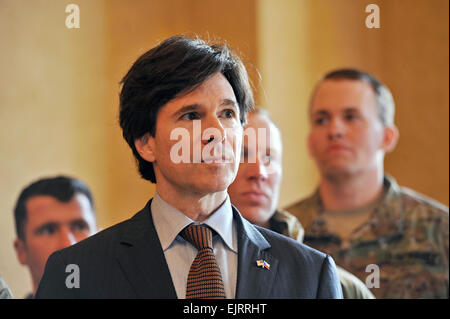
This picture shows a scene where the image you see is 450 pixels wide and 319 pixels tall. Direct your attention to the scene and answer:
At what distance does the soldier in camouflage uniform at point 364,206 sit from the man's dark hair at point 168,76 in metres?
1.68

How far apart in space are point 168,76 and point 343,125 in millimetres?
1960

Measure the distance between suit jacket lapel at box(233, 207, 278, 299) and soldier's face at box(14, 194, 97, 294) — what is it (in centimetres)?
114

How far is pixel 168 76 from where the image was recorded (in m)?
1.35

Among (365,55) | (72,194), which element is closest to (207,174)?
(72,194)

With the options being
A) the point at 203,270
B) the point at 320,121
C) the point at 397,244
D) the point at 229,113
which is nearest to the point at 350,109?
the point at 320,121

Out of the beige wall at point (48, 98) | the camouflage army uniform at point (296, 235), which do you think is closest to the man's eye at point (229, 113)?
the camouflage army uniform at point (296, 235)

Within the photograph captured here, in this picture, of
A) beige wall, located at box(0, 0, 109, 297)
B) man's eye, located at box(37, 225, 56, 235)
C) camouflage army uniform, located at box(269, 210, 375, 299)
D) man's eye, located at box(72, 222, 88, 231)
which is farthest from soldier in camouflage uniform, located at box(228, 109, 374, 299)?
beige wall, located at box(0, 0, 109, 297)

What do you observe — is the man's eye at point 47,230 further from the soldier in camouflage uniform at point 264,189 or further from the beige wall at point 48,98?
the beige wall at point 48,98

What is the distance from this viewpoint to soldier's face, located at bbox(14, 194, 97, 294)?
2.42 m

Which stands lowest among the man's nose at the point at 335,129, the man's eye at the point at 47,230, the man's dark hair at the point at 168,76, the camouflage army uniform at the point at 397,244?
the camouflage army uniform at the point at 397,244

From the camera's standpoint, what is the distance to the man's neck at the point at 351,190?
128 inches

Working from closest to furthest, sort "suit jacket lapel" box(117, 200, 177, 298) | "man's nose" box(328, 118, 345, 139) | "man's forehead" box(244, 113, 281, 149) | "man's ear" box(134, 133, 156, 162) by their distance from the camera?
"suit jacket lapel" box(117, 200, 177, 298)
"man's ear" box(134, 133, 156, 162)
"man's forehead" box(244, 113, 281, 149)
"man's nose" box(328, 118, 345, 139)

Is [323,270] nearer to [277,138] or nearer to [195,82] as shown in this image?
[195,82]

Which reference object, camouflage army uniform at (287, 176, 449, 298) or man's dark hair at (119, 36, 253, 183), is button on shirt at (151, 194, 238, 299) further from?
camouflage army uniform at (287, 176, 449, 298)
